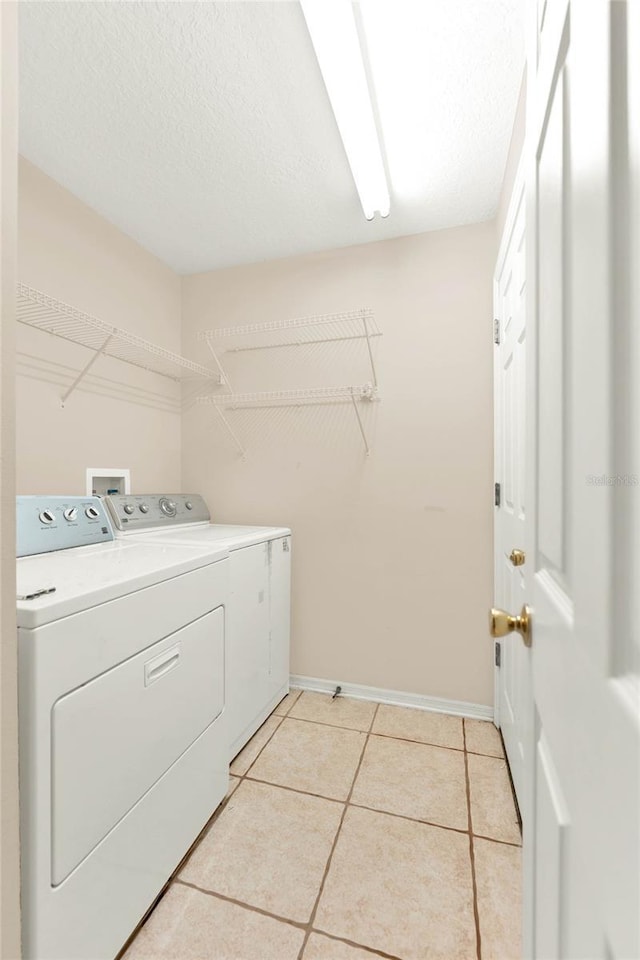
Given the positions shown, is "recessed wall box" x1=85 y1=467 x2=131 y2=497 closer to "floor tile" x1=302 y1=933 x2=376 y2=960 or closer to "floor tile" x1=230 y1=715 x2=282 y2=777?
"floor tile" x1=230 y1=715 x2=282 y2=777

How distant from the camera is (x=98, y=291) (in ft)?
6.56

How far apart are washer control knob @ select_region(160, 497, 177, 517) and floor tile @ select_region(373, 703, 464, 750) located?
4.97ft

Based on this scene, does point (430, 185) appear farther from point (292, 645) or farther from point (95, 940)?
point (95, 940)

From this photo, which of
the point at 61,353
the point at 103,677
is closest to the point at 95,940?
the point at 103,677

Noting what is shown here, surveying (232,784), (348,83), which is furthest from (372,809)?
(348,83)

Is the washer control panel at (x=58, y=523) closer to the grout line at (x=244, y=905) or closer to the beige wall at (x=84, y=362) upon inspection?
the beige wall at (x=84, y=362)

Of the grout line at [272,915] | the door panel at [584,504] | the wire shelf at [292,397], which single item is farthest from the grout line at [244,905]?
the wire shelf at [292,397]

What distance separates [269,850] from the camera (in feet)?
4.28

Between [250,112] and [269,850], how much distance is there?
8.42 ft

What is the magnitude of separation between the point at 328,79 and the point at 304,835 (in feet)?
7.96

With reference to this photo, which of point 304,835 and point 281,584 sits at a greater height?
point 281,584

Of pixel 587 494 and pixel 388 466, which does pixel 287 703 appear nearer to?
pixel 388 466

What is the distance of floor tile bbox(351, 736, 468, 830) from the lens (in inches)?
57.8

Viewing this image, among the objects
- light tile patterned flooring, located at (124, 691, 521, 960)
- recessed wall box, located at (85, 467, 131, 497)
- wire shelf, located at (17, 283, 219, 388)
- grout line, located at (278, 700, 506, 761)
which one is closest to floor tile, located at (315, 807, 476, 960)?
light tile patterned flooring, located at (124, 691, 521, 960)
